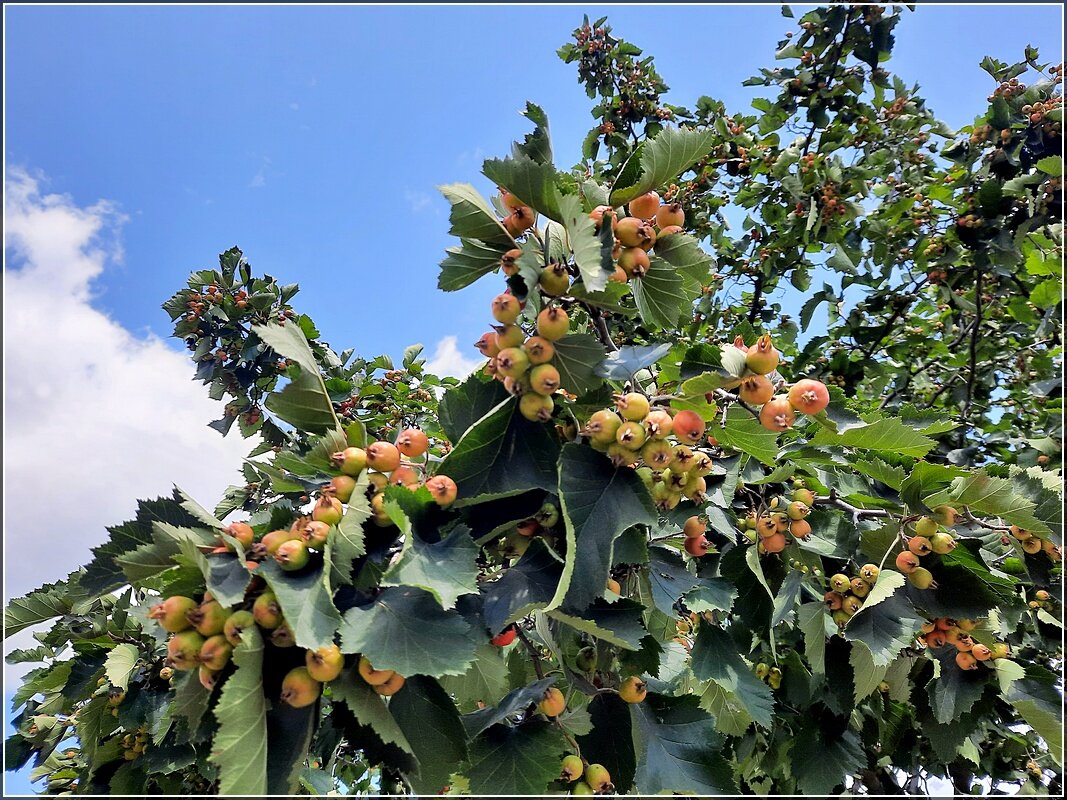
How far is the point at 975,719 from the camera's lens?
2.18 metres

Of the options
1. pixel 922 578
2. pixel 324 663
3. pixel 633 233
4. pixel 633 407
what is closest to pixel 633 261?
Answer: pixel 633 233

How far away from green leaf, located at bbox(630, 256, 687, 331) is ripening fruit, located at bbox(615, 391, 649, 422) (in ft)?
1.19

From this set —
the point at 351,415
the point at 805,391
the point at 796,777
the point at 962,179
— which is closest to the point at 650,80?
the point at 962,179

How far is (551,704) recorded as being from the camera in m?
1.65

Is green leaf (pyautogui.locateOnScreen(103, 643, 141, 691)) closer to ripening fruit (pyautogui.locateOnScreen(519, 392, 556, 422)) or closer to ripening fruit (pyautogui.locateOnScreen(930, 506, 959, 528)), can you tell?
ripening fruit (pyautogui.locateOnScreen(519, 392, 556, 422))

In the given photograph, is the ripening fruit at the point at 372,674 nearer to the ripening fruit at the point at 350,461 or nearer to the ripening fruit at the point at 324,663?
the ripening fruit at the point at 324,663

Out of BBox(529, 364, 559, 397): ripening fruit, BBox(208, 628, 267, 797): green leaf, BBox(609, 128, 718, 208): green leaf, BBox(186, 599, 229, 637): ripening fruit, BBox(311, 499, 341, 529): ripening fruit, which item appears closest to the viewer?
BBox(208, 628, 267, 797): green leaf

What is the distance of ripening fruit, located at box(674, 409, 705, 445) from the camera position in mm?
1639

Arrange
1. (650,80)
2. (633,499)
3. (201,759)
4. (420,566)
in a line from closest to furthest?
(420,566) → (633,499) → (201,759) → (650,80)

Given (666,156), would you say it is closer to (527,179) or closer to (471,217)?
(527,179)

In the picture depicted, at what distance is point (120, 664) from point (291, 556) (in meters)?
1.33

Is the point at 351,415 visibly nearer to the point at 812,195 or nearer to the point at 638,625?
the point at 638,625

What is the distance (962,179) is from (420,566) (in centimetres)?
524

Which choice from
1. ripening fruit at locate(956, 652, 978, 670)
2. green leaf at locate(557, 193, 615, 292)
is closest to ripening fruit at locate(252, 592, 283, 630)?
green leaf at locate(557, 193, 615, 292)
